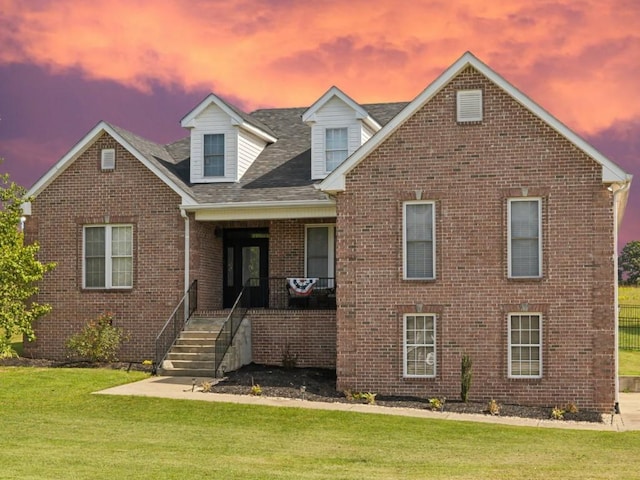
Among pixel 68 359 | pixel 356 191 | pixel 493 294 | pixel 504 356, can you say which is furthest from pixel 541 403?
pixel 68 359

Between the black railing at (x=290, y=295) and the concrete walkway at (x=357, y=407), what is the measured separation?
5.28 m

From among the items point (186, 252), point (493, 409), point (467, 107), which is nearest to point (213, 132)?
point (186, 252)

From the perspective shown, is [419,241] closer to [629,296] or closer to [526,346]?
[526,346]

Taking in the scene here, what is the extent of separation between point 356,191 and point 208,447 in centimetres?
931

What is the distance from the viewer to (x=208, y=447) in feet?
52.1

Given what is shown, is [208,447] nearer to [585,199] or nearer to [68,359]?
[585,199]

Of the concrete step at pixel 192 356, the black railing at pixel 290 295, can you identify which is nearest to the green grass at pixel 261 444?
the concrete step at pixel 192 356

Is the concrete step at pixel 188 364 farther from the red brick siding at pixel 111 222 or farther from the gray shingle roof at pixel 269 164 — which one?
the gray shingle roof at pixel 269 164

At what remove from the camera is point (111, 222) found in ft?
92.4

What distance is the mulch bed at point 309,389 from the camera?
21266 millimetres

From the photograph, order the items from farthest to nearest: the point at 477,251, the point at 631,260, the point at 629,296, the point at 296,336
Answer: the point at 631,260
the point at 629,296
the point at 296,336
the point at 477,251

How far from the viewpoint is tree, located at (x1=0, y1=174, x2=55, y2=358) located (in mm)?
26328

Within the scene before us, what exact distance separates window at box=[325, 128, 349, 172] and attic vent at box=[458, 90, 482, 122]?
6.06 metres

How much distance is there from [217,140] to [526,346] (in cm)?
1231
